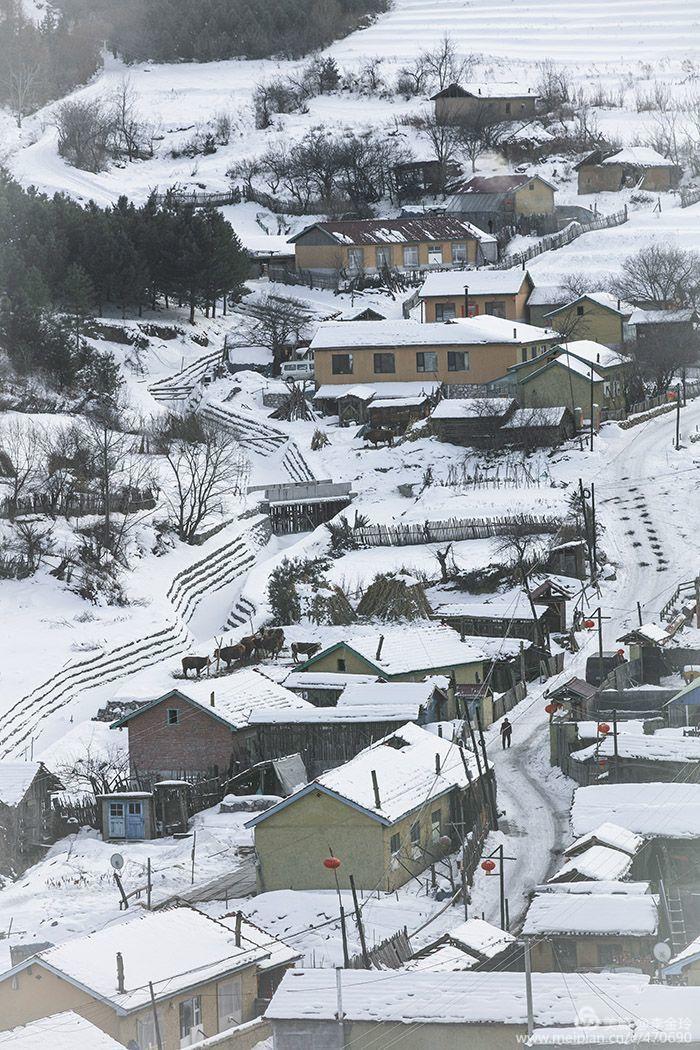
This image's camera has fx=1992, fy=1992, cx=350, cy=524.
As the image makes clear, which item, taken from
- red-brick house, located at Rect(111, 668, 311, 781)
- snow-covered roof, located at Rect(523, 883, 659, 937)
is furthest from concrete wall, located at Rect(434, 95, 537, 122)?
snow-covered roof, located at Rect(523, 883, 659, 937)

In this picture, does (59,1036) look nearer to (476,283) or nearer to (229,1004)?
(229,1004)

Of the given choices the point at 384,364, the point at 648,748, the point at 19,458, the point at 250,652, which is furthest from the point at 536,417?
the point at 648,748

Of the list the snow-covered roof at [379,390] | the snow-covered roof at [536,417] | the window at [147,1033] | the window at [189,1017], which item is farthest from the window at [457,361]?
the window at [147,1033]

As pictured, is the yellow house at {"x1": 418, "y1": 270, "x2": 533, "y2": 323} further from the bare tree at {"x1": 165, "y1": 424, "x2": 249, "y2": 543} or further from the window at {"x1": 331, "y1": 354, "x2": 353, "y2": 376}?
the bare tree at {"x1": 165, "y1": 424, "x2": 249, "y2": 543}

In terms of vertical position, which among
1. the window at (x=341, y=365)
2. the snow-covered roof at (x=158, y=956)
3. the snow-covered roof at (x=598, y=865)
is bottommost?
the window at (x=341, y=365)

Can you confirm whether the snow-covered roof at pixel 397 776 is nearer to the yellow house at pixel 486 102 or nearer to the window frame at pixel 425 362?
the window frame at pixel 425 362

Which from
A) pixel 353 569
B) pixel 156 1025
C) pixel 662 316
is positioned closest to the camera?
pixel 156 1025

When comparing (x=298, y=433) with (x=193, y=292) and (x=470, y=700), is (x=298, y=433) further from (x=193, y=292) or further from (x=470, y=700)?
(x=470, y=700)
